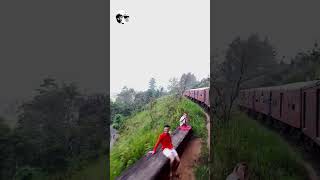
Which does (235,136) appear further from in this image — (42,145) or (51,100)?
(51,100)

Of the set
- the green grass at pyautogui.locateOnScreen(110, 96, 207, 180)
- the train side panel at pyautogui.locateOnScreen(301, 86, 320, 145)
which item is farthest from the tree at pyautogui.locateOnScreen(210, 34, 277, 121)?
the train side panel at pyautogui.locateOnScreen(301, 86, 320, 145)

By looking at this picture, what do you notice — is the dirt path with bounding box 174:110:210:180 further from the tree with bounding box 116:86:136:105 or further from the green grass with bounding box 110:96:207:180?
the tree with bounding box 116:86:136:105

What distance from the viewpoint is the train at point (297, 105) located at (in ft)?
13.6

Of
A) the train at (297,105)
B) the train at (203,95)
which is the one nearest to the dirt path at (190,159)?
the train at (297,105)

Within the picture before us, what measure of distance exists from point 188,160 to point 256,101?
4419 millimetres

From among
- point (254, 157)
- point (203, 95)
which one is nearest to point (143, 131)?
point (254, 157)

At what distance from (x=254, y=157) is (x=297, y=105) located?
56.9 inches

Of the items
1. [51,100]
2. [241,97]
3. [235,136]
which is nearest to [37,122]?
[51,100]

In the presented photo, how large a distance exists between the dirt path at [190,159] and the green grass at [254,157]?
0.29 metres

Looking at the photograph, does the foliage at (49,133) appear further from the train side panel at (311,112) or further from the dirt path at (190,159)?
the train side panel at (311,112)

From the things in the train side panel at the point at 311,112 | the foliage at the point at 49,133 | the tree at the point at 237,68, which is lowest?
the foliage at the point at 49,133

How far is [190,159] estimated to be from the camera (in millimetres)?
4531

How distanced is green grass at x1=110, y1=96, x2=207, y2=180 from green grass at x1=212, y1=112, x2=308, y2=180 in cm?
78

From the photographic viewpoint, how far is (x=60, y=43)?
14.8m
